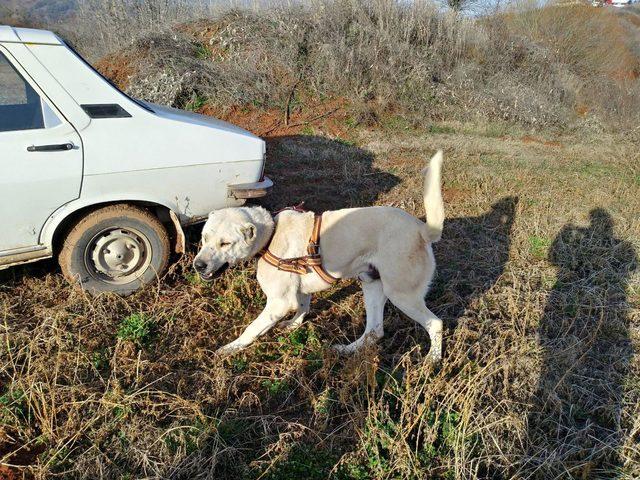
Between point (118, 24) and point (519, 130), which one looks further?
point (118, 24)

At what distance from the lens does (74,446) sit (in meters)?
2.52

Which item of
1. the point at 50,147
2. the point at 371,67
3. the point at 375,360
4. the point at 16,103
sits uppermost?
the point at 371,67

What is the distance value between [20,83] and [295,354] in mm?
3010

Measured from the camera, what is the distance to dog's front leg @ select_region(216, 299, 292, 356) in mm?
3377

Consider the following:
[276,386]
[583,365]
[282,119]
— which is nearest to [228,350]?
[276,386]

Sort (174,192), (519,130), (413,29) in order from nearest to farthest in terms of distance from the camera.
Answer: (174,192)
(519,130)
(413,29)

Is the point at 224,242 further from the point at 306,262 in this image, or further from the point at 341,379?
the point at 341,379

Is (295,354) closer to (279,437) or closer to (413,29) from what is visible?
(279,437)

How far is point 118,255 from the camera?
3.83 m

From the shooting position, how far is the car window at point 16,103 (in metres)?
3.35

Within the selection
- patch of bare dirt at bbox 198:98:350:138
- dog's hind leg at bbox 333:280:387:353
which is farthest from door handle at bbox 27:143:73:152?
patch of bare dirt at bbox 198:98:350:138

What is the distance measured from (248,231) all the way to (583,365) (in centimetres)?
273

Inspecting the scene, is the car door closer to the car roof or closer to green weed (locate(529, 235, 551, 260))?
the car roof

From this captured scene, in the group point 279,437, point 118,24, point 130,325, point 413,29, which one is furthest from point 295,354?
point 118,24
